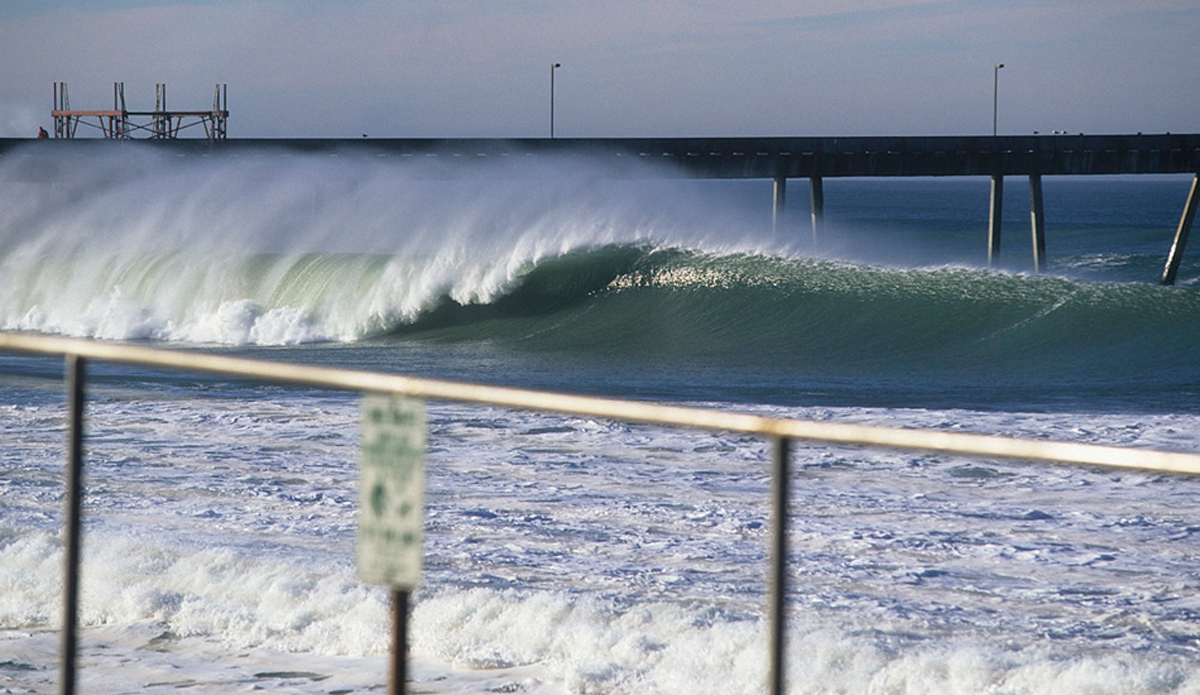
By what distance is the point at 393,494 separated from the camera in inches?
90.8

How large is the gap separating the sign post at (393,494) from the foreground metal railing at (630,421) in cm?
3

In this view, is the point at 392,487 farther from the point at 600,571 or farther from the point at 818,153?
the point at 818,153

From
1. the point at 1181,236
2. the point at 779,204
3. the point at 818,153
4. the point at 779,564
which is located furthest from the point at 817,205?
the point at 779,564

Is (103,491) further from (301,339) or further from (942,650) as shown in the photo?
(301,339)

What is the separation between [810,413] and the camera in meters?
13.6

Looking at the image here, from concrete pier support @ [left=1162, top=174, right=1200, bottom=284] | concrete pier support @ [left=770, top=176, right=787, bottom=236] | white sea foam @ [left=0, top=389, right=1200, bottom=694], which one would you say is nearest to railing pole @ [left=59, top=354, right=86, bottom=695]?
white sea foam @ [left=0, top=389, right=1200, bottom=694]

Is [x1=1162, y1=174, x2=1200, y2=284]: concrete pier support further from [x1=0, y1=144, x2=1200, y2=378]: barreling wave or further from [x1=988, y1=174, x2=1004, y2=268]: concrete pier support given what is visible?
[x1=0, y1=144, x2=1200, y2=378]: barreling wave

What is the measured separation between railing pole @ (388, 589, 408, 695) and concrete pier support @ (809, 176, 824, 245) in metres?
25.5

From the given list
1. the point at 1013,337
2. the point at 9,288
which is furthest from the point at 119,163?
the point at 1013,337

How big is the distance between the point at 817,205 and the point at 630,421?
27.3 m

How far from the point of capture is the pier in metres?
26.8

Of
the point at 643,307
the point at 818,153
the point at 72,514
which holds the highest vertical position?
the point at 818,153

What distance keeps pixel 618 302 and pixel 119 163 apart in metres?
13.8

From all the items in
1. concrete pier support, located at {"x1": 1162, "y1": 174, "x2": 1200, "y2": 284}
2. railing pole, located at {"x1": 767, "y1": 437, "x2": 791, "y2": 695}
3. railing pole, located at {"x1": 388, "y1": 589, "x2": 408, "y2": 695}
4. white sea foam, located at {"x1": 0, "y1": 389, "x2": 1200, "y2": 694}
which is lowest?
white sea foam, located at {"x1": 0, "y1": 389, "x2": 1200, "y2": 694}
